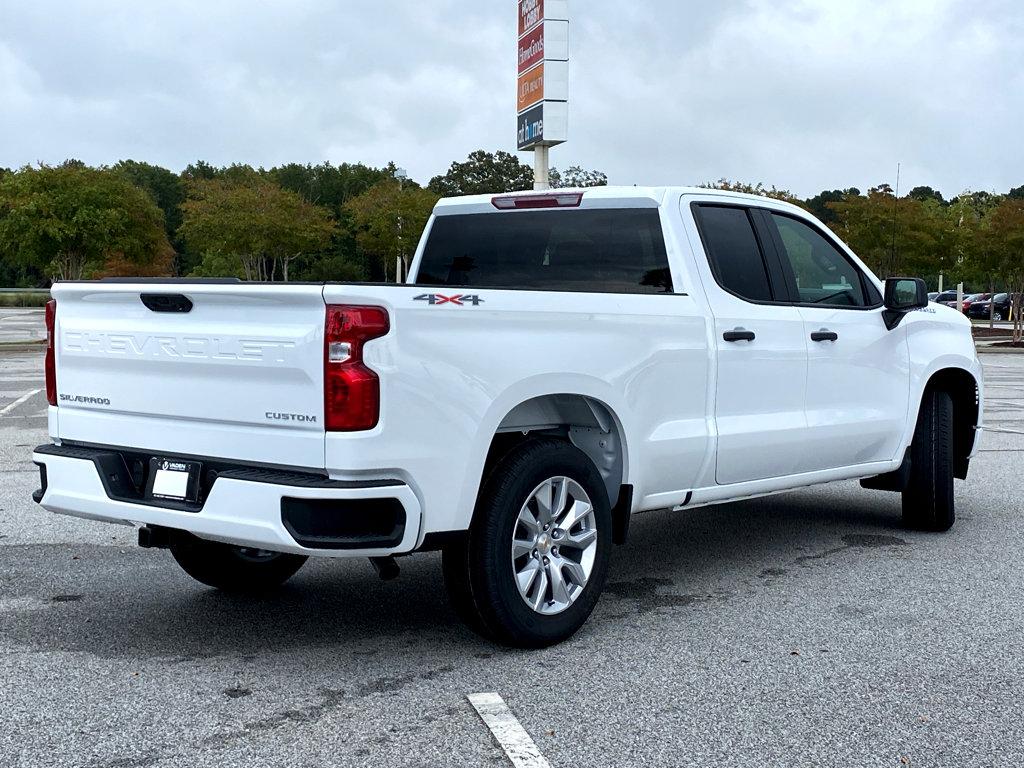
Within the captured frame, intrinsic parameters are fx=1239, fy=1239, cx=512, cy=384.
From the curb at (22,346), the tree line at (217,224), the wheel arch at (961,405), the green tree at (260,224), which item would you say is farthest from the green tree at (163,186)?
the wheel arch at (961,405)

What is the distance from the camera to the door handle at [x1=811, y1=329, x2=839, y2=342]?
6.52 m

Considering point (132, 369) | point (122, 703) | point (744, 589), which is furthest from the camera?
point (744, 589)

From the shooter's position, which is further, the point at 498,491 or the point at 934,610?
the point at 934,610

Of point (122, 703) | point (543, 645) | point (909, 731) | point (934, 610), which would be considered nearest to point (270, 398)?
point (122, 703)

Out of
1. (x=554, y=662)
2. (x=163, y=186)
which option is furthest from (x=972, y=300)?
(x=163, y=186)

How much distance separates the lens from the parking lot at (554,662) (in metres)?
3.95

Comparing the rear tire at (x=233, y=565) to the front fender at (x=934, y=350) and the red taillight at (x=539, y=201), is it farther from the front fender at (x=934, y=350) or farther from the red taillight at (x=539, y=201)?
the front fender at (x=934, y=350)

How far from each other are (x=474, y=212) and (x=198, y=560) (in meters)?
2.25

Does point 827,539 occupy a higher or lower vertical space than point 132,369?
lower

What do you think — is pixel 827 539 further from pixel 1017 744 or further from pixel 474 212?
pixel 1017 744

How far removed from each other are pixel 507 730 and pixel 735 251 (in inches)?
123

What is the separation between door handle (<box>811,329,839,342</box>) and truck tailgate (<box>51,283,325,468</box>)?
315cm

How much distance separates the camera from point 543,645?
500 cm

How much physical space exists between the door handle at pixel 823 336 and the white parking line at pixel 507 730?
2.98 m
